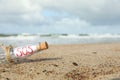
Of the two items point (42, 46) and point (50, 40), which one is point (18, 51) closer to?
point (42, 46)

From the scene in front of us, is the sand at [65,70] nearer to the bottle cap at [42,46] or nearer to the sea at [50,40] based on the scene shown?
the bottle cap at [42,46]

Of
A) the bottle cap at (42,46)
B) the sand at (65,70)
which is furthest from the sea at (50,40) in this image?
the sand at (65,70)

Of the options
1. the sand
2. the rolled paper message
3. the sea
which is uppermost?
the rolled paper message

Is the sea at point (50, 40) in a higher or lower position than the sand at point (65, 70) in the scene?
lower

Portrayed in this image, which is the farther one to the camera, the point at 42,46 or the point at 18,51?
the point at 42,46

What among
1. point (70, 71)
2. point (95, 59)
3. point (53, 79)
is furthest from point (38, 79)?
point (95, 59)

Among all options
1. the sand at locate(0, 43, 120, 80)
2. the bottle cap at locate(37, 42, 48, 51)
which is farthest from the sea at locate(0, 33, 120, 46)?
the sand at locate(0, 43, 120, 80)

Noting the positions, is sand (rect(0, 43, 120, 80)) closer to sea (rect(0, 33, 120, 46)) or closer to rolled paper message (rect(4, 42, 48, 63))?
rolled paper message (rect(4, 42, 48, 63))

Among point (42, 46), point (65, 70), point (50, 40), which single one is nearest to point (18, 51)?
point (42, 46)

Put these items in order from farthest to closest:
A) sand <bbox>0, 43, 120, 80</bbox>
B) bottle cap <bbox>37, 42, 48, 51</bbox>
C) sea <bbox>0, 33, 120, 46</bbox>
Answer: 1. sea <bbox>0, 33, 120, 46</bbox>
2. bottle cap <bbox>37, 42, 48, 51</bbox>
3. sand <bbox>0, 43, 120, 80</bbox>

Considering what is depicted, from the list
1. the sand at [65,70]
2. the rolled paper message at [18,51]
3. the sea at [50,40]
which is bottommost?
the sea at [50,40]

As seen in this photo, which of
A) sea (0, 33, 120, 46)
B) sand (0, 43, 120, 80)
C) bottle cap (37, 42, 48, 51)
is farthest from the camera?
sea (0, 33, 120, 46)

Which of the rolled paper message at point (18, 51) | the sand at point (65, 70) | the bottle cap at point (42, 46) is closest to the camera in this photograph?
the sand at point (65, 70)

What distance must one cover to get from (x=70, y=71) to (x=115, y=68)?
6.75 ft
